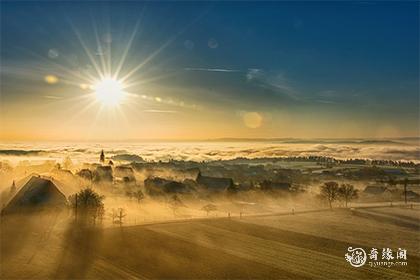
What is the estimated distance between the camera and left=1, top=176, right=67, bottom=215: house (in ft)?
155

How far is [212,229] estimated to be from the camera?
46.0m

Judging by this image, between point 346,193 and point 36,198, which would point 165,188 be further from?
point 346,193

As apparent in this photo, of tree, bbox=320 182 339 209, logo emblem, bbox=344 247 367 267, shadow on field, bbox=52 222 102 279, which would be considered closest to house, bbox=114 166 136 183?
tree, bbox=320 182 339 209

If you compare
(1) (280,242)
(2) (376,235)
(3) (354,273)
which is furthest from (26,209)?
(2) (376,235)

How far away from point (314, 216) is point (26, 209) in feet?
126

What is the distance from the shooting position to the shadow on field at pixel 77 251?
97.3ft

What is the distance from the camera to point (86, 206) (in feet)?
157

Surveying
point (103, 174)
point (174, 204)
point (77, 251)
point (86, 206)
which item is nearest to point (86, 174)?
point (103, 174)

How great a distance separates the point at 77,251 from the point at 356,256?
24.4m

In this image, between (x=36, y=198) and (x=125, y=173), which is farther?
(x=125, y=173)

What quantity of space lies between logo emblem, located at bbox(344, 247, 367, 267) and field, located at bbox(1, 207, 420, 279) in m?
0.64

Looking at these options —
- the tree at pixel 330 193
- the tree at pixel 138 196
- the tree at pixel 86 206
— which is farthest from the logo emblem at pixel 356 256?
the tree at pixel 138 196

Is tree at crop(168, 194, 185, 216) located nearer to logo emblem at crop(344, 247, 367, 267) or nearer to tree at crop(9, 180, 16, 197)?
tree at crop(9, 180, 16, 197)

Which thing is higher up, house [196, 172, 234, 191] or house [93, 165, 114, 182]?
house [93, 165, 114, 182]
